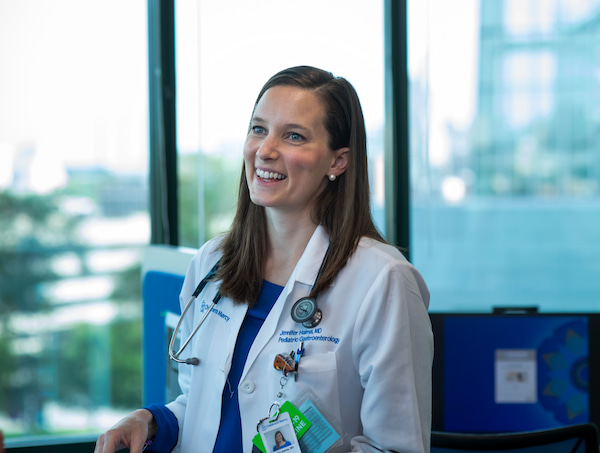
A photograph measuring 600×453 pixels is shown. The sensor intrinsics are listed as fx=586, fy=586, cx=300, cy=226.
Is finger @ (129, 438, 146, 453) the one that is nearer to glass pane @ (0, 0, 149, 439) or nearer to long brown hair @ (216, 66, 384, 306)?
long brown hair @ (216, 66, 384, 306)

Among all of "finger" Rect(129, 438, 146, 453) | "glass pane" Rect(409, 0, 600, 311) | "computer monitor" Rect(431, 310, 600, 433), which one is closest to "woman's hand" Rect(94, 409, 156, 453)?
"finger" Rect(129, 438, 146, 453)

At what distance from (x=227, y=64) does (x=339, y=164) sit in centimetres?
158

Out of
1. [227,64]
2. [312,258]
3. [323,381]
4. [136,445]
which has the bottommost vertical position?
[136,445]

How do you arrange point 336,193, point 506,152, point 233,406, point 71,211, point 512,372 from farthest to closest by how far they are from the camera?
point 506,152, point 71,211, point 512,372, point 336,193, point 233,406

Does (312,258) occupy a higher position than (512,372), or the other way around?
(312,258)

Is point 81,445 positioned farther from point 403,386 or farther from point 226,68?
point 403,386

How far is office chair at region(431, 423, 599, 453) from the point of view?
1.33 meters

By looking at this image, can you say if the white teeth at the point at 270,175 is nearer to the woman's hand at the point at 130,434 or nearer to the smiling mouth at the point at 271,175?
the smiling mouth at the point at 271,175

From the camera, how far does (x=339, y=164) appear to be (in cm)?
139

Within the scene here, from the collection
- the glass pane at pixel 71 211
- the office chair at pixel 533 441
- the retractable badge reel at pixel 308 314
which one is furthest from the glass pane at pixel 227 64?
the office chair at pixel 533 441

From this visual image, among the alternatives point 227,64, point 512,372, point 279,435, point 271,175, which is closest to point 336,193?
point 271,175

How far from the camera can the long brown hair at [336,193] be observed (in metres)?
1.34

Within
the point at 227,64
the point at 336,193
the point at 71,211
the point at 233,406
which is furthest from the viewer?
the point at 227,64

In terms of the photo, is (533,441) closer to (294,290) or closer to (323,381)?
(323,381)
